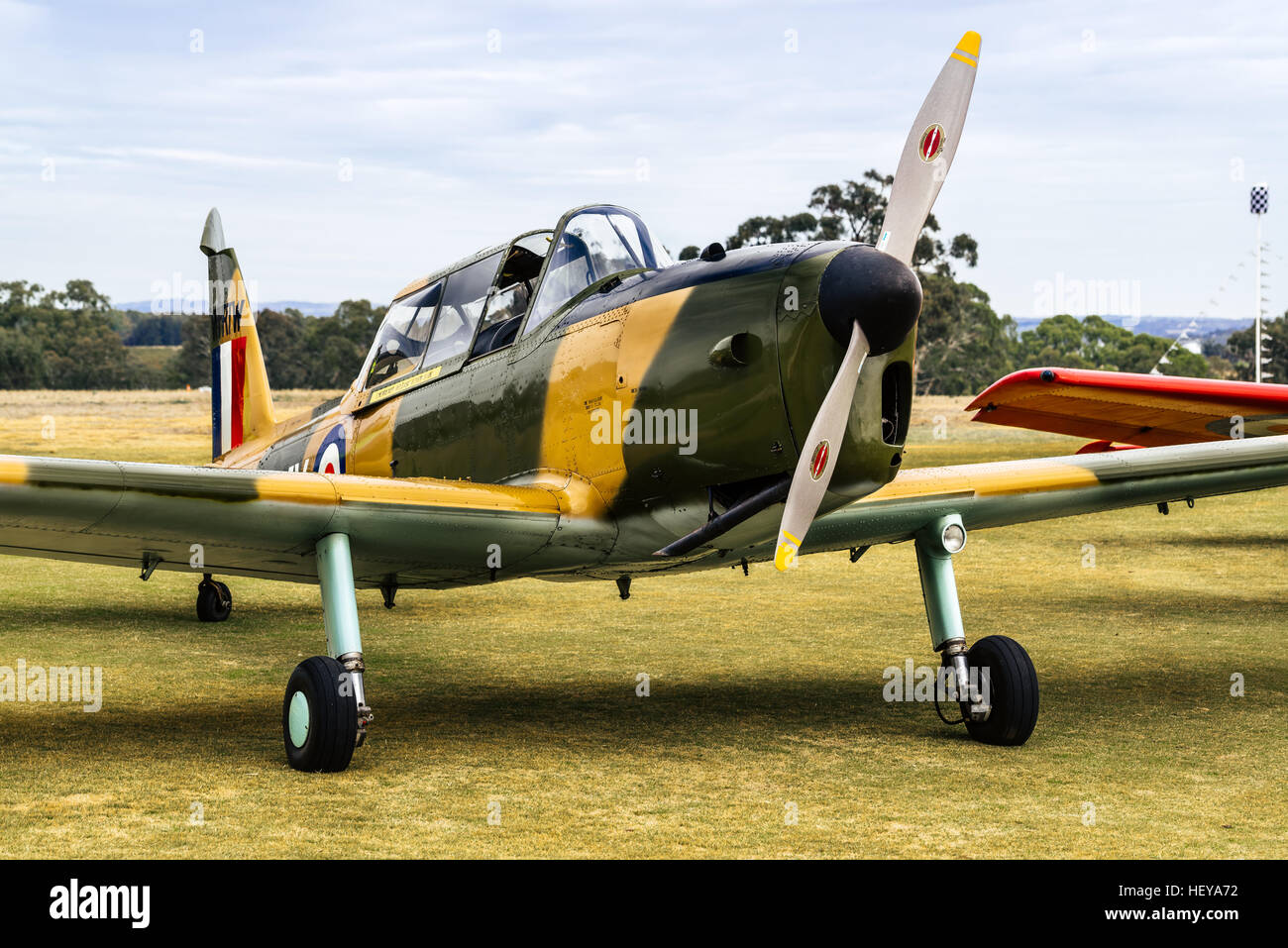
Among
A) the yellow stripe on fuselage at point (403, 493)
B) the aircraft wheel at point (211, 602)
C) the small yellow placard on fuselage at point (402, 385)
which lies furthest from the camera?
the aircraft wheel at point (211, 602)

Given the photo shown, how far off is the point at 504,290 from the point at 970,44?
292 centimetres

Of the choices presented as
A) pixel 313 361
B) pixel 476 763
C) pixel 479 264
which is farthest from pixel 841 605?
pixel 313 361

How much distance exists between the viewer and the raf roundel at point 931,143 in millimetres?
5660

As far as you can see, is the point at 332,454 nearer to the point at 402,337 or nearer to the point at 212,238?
the point at 402,337

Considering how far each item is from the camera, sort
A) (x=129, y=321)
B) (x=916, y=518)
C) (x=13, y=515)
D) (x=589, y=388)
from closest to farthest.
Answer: (x=13, y=515), (x=589, y=388), (x=916, y=518), (x=129, y=321)

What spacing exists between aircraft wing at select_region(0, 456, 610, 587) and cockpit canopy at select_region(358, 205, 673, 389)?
1.19m

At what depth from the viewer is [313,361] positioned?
279ft

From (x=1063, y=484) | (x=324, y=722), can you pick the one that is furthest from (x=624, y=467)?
(x=1063, y=484)

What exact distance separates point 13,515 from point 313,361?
8242 cm

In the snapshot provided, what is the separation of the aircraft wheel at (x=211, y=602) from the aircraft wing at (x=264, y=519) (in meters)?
4.27

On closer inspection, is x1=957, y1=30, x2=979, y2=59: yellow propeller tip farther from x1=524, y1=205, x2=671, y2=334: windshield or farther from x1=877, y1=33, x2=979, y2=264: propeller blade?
x1=524, y1=205, x2=671, y2=334: windshield

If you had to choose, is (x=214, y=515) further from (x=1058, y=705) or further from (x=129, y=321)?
(x=129, y=321)

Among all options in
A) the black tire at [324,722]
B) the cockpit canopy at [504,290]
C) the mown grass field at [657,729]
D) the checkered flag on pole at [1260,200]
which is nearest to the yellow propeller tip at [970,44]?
the cockpit canopy at [504,290]

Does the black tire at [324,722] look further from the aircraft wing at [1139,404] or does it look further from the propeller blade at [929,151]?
the aircraft wing at [1139,404]
